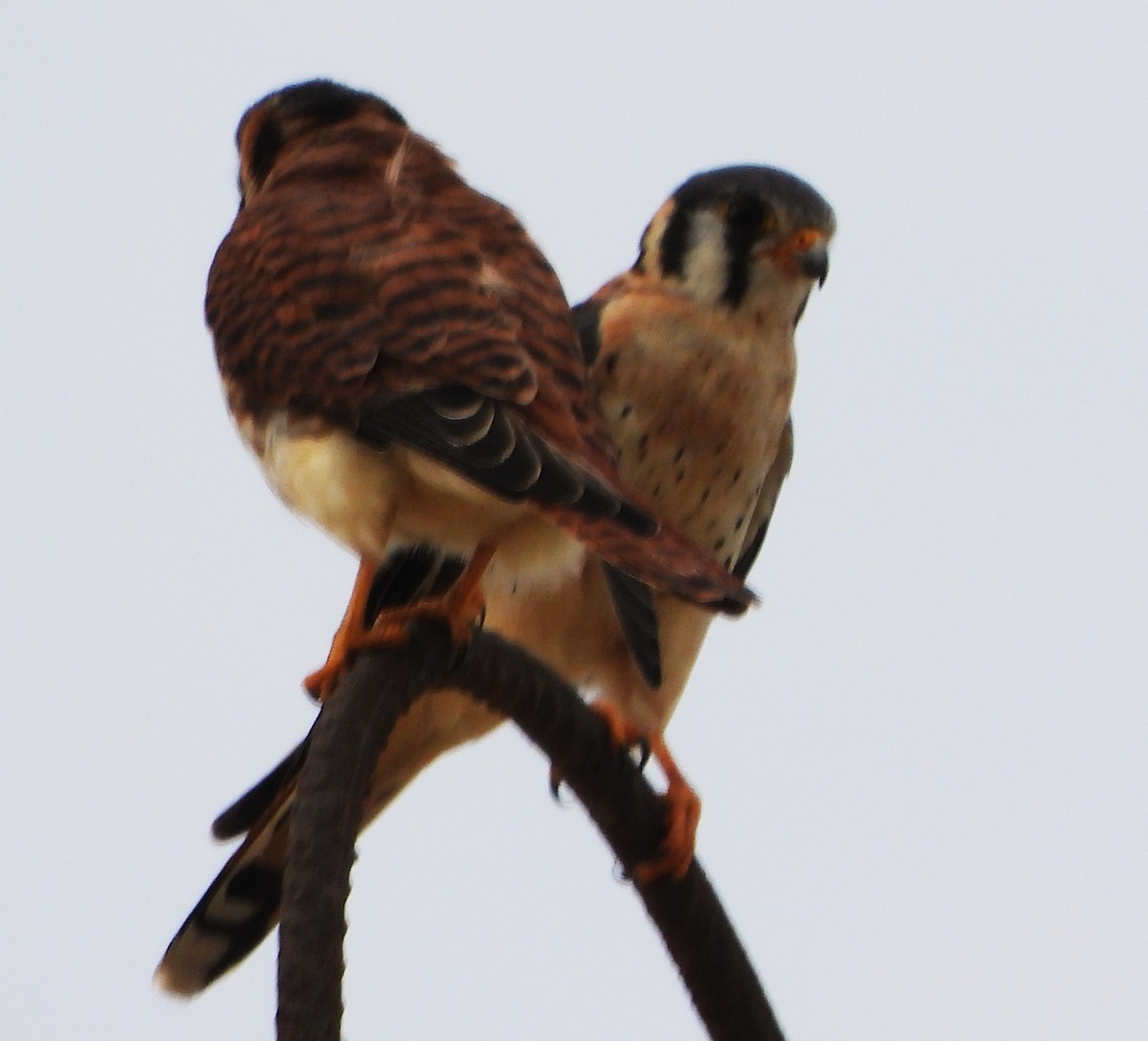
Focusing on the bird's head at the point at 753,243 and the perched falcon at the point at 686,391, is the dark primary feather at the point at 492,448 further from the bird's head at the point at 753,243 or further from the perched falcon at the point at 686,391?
the bird's head at the point at 753,243

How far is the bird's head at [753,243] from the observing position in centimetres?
305

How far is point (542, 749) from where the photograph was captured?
2.37m

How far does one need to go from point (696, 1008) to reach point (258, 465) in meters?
0.81

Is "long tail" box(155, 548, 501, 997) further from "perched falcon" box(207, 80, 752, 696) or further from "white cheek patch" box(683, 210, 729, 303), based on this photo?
"white cheek patch" box(683, 210, 729, 303)

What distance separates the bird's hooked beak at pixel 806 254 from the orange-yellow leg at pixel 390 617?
0.83m

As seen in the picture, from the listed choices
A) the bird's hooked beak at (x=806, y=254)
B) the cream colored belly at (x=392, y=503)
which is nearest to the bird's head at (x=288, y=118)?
the bird's hooked beak at (x=806, y=254)

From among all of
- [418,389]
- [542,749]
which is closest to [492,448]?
[418,389]

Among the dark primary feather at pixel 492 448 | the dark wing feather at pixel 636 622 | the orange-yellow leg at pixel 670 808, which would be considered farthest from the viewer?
the dark wing feather at pixel 636 622

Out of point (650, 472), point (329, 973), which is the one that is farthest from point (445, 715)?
point (329, 973)

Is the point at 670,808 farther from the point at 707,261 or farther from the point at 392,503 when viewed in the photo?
the point at 707,261

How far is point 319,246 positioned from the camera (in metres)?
2.49

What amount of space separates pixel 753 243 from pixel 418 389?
3.10 feet

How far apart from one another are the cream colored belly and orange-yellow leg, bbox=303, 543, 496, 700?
0.14 feet

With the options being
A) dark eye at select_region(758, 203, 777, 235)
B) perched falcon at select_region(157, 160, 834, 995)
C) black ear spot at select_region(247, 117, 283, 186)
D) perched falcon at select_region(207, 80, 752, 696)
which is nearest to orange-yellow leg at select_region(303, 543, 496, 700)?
perched falcon at select_region(207, 80, 752, 696)
